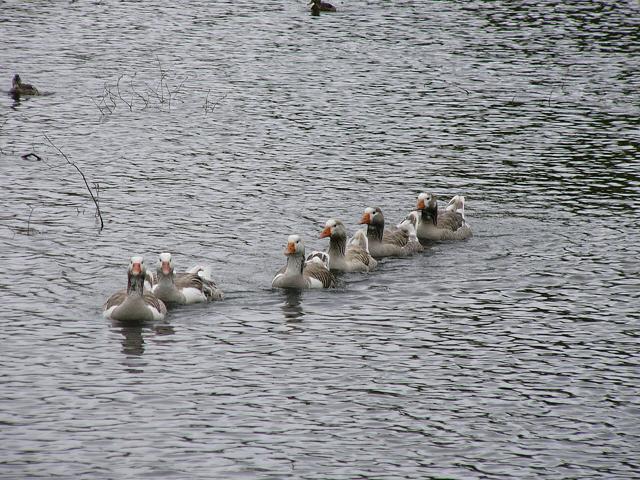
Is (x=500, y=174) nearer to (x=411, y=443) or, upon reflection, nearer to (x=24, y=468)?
(x=411, y=443)

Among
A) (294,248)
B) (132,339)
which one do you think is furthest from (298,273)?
(132,339)

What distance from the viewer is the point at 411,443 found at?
17000 millimetres

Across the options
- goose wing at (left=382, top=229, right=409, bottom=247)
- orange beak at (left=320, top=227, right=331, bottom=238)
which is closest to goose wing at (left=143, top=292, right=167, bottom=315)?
orange beak at (left=320, top=227, right=331, bottom=238)

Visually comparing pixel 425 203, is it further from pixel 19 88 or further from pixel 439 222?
pixel 19 88

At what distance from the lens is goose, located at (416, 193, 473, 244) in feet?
91.3

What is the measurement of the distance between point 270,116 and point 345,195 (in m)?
8.96

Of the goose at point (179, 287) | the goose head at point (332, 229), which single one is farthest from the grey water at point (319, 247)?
the goose head at point (332, 229)

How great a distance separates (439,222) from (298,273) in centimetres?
500

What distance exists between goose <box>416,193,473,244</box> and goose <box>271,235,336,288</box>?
3964 millimetres

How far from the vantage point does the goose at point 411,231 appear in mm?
27234

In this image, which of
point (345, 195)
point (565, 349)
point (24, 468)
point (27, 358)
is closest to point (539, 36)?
point (345, 195)

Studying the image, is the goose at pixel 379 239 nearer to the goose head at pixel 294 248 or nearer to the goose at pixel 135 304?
the goose head at pixel 294 248

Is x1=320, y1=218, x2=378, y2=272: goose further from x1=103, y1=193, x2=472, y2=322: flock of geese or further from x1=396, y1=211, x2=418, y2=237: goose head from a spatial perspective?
x1=396, y1=211, x2=418, y2=237: goose head

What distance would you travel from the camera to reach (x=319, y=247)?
→ 27297 mm
